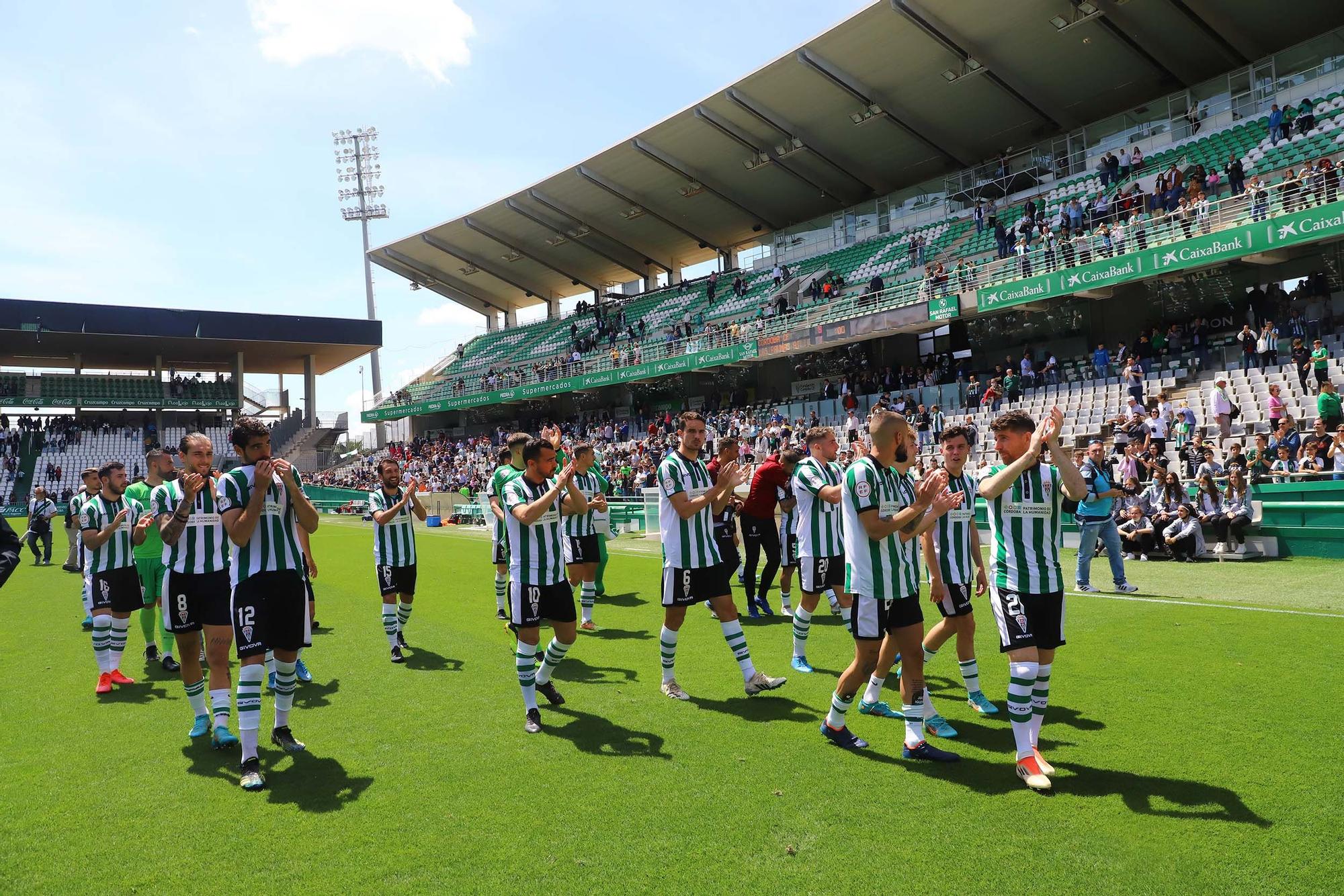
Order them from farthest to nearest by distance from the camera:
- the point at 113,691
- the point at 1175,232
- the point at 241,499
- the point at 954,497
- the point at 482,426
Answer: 1. the point at 482,426
2. the point at 1175,232
3. the point at 113,691
4. the point at 241,499
5. the point at 954,497

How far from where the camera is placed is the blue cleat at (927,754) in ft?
15.8

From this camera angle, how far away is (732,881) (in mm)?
3518

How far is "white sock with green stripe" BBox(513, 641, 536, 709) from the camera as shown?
19.0 feet

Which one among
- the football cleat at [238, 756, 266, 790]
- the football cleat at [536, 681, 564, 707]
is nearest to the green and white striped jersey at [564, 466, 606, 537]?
the football cleat at [536, 681, 564, 707]

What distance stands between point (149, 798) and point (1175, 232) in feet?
73.8

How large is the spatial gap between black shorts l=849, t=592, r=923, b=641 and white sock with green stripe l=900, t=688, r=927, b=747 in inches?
15.8

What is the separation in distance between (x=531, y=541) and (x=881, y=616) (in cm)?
237

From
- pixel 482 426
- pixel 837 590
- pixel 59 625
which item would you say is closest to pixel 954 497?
pixel 837 590

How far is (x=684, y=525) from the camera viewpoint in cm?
641

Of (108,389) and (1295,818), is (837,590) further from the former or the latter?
(108,389)

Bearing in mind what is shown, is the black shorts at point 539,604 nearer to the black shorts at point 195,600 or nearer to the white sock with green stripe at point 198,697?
the black shorts at point 195,600

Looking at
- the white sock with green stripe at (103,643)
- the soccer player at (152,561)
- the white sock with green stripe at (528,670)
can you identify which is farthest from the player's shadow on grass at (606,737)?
the white sock with green stripe at (103,643)

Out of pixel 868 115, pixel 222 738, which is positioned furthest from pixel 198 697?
pixel 868 115

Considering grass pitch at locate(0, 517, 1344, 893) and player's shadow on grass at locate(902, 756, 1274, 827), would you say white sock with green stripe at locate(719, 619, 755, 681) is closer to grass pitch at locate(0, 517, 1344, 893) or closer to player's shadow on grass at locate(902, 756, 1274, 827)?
grass pitch at locate(0, 517, 1344, 893)
